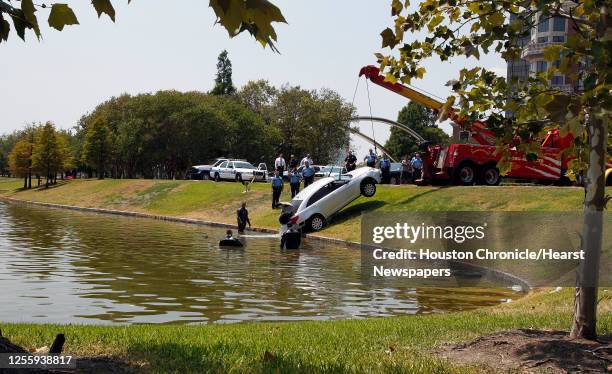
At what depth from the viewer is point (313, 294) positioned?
55.2 feet

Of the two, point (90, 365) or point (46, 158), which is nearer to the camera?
point (90, 365)

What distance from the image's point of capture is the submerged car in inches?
2341

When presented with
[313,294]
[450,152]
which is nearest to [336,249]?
[450,152]

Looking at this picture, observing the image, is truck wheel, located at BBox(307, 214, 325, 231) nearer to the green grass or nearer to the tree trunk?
the green grass

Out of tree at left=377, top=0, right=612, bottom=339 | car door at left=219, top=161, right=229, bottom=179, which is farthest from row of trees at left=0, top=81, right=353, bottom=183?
tree at left=377, top=0, right=612, bottom=339

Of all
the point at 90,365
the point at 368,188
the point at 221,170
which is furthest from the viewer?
the point at 221,170

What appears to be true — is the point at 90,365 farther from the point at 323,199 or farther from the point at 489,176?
the point at 489,176

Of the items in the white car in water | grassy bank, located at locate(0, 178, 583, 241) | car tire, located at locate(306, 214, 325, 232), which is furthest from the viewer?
car tire, located at locate(306, 214, 325, 232)

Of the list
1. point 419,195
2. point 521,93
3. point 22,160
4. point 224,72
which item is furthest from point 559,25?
point 521,93

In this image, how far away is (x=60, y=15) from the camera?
479cm

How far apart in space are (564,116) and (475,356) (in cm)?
276

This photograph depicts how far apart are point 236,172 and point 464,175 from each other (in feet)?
90.6

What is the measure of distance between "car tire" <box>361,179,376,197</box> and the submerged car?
2461 centimetres

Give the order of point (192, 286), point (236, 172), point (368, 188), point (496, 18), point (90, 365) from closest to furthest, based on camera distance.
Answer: point (90, 365) → point (496, 18) → point (192, 286) → point (368, 188) → point (236, 172)
